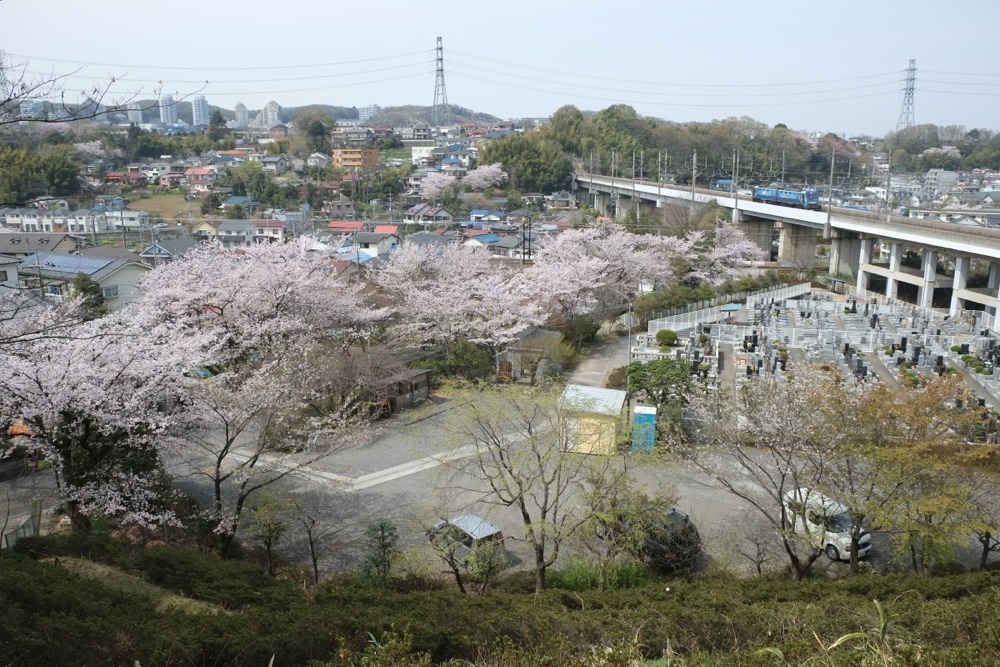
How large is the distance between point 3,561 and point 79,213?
37554mm

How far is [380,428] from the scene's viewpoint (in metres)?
11.3

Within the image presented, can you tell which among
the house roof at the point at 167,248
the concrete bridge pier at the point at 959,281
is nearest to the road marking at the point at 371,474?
the house roof at the point at 167,248

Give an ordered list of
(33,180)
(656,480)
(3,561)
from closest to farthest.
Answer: (3,561), (656,480), (33,180)

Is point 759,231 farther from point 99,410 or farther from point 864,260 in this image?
point 99,410

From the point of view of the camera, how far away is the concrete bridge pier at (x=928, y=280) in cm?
2264

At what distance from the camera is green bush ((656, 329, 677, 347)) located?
16500 mm

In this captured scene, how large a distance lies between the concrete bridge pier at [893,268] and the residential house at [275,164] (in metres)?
41.2

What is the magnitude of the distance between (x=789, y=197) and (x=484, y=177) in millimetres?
23720

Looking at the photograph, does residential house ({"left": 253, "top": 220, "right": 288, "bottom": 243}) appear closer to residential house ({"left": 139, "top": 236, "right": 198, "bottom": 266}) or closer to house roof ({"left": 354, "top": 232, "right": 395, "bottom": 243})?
house roof ({"left": 354, "top": 232, "right": 395, "bottom": 243})

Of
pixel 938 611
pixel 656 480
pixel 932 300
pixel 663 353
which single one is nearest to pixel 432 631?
A: pixel 938 611

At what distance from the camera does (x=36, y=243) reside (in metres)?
24.5

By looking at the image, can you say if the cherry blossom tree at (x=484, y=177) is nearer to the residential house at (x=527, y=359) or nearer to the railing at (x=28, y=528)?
the residential house at (x=527, y=359)

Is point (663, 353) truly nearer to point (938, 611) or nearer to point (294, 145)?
point (938, 611)

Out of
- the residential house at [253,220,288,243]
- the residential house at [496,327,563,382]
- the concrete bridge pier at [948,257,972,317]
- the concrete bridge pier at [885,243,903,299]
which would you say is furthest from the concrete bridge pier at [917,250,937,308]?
the residential house at [253,220,288,243]
